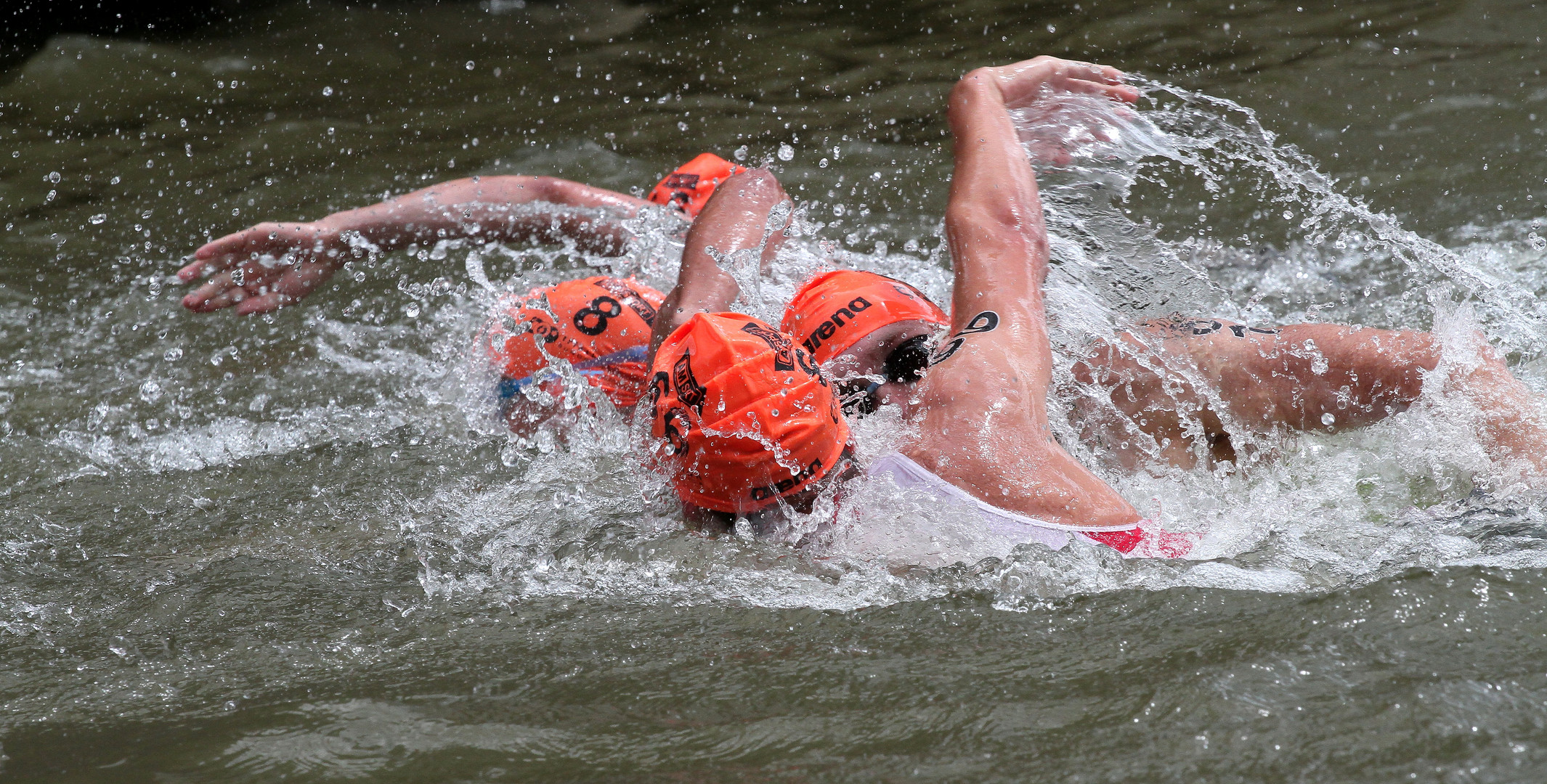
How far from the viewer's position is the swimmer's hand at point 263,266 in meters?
4.43

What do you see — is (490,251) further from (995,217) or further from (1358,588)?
(1358,588)

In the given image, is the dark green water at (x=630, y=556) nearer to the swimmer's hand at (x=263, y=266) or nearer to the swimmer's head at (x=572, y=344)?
the swimmer's head at (x=572, y=344)

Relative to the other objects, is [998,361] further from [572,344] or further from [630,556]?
[572,344]

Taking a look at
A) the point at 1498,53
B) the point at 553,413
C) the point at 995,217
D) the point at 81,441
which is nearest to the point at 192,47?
the point at 81,441

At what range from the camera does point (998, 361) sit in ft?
9.39

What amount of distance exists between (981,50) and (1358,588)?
22.1ft

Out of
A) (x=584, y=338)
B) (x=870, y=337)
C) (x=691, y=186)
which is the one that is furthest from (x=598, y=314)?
(x=870, y=337)

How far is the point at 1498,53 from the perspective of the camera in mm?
7422

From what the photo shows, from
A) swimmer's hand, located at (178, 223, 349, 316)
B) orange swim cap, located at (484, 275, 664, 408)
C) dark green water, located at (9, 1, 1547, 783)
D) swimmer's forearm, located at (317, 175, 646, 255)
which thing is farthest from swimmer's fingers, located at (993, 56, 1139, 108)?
swimmer's hand, located at (178, 223, 349, 316)

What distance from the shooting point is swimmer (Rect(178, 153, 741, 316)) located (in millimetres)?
4480

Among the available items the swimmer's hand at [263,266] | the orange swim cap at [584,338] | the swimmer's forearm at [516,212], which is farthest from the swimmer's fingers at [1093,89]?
the swimmer's hand at [263,266]

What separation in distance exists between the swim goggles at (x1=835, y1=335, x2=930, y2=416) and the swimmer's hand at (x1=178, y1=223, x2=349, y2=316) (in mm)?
2252

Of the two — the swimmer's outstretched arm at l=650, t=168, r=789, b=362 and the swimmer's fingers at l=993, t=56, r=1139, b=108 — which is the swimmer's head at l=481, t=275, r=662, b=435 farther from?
the swimmer's fingers at l=993, t=56, r=1139, b=108

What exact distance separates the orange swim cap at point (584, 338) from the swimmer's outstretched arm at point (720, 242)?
1.51 ft
